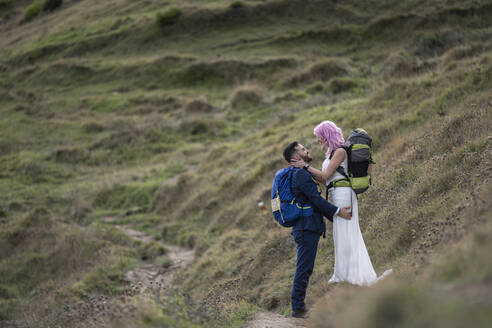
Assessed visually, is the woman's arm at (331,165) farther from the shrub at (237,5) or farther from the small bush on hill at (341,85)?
the shrub at (237,5)

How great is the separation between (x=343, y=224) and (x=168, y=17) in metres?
36.1

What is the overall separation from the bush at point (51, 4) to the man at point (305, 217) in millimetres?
62266

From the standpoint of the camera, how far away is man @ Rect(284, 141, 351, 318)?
5.51 m

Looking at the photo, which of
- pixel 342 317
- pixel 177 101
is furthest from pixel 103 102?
pixel 342 317

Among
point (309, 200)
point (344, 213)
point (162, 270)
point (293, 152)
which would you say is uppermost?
point (293, 152)

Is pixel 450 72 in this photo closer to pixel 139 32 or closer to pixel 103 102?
pixel 103 102

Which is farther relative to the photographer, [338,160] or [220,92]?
[220,92]

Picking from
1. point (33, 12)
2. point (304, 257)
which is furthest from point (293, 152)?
point (33, 12)

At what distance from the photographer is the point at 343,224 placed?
18.7ft

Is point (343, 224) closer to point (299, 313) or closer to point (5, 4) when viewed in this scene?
point (299, 313)

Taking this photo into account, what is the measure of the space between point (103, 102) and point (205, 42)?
9.70 m

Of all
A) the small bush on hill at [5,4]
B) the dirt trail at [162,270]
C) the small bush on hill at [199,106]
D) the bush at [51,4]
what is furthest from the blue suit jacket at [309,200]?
the small bush on hill at [5,4]

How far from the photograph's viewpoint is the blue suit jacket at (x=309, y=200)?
18.0ft

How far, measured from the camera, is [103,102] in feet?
102
